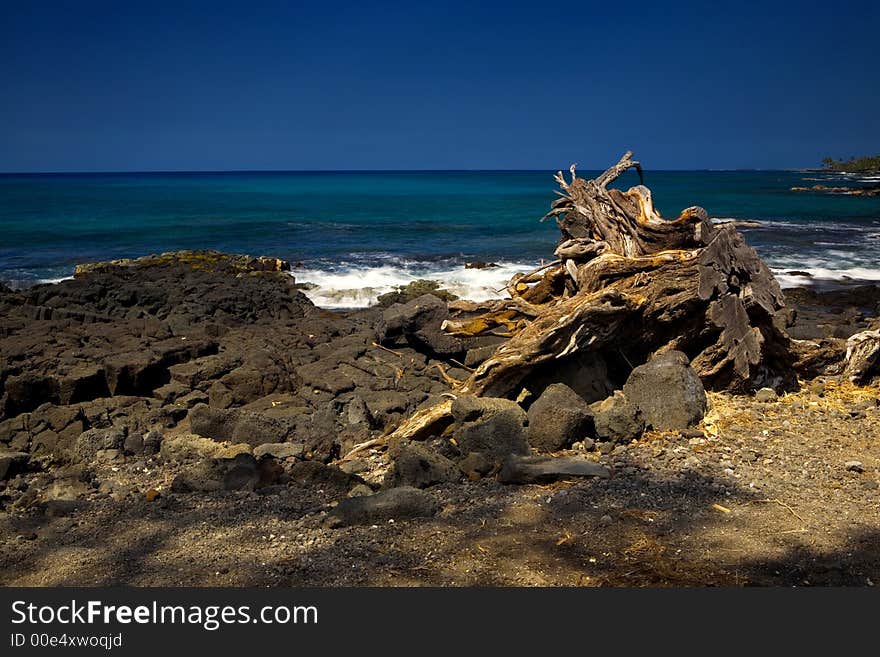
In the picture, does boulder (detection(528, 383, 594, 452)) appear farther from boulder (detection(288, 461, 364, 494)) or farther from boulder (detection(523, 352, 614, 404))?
boulder (detection(288, 461, 364, 494))

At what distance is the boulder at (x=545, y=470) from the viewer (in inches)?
203

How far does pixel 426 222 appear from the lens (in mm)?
42625

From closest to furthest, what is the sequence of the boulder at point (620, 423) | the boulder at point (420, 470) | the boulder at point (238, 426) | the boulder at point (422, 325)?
the boulder at point (420, 470), the boulder at point (620, 423), the boulder at point (238, 426), the boulder at point (422, 325)

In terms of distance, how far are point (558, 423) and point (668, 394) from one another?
1.04m

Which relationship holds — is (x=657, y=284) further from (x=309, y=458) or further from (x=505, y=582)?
(x=505, y=582)

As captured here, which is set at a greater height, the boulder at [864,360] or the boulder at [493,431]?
the boulder at [864,360]

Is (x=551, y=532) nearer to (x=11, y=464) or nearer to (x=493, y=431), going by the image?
(x=493, y=431)

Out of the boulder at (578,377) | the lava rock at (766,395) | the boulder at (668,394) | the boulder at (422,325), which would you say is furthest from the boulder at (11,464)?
the lava rock at (766,395)

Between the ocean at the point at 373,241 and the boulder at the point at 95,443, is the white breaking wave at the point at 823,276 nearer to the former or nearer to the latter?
the ocean at the point at 373,241

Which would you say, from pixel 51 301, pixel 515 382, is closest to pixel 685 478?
pixel 515 382

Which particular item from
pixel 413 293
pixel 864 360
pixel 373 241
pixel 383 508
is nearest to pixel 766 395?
pixel 864 360

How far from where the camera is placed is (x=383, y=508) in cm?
464

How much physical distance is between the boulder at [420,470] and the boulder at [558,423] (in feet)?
3.16

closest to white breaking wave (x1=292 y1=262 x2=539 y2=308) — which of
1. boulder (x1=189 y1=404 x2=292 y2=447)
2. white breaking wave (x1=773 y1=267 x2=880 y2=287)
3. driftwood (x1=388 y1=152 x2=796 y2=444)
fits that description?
white breaking wave (x1=773 y1=267 x2=880 y2=287)
